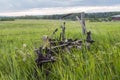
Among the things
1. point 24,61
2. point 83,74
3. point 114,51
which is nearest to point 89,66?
point 83,74

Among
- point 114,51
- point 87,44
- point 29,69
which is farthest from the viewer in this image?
point 87,44

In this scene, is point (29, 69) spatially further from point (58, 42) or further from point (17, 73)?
point (58, 42)

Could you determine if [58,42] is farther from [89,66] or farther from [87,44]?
[89,66]

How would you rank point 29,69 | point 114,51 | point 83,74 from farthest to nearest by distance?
point 29,69, point 114,51, point 83,74

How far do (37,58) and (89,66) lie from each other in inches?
16.9

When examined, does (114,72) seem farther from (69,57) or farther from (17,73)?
(17,73)

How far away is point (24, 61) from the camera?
88.6 inches

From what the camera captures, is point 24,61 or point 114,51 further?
point 24,61

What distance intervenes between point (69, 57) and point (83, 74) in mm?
358

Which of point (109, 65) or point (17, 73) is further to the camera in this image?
point (17, 73)

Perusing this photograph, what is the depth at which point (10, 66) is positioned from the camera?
2229 mm

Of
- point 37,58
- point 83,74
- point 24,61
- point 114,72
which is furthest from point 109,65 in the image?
point 24,61

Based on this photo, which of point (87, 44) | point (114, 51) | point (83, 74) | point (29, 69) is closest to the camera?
point (83, 74)

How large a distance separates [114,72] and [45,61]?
473mm
